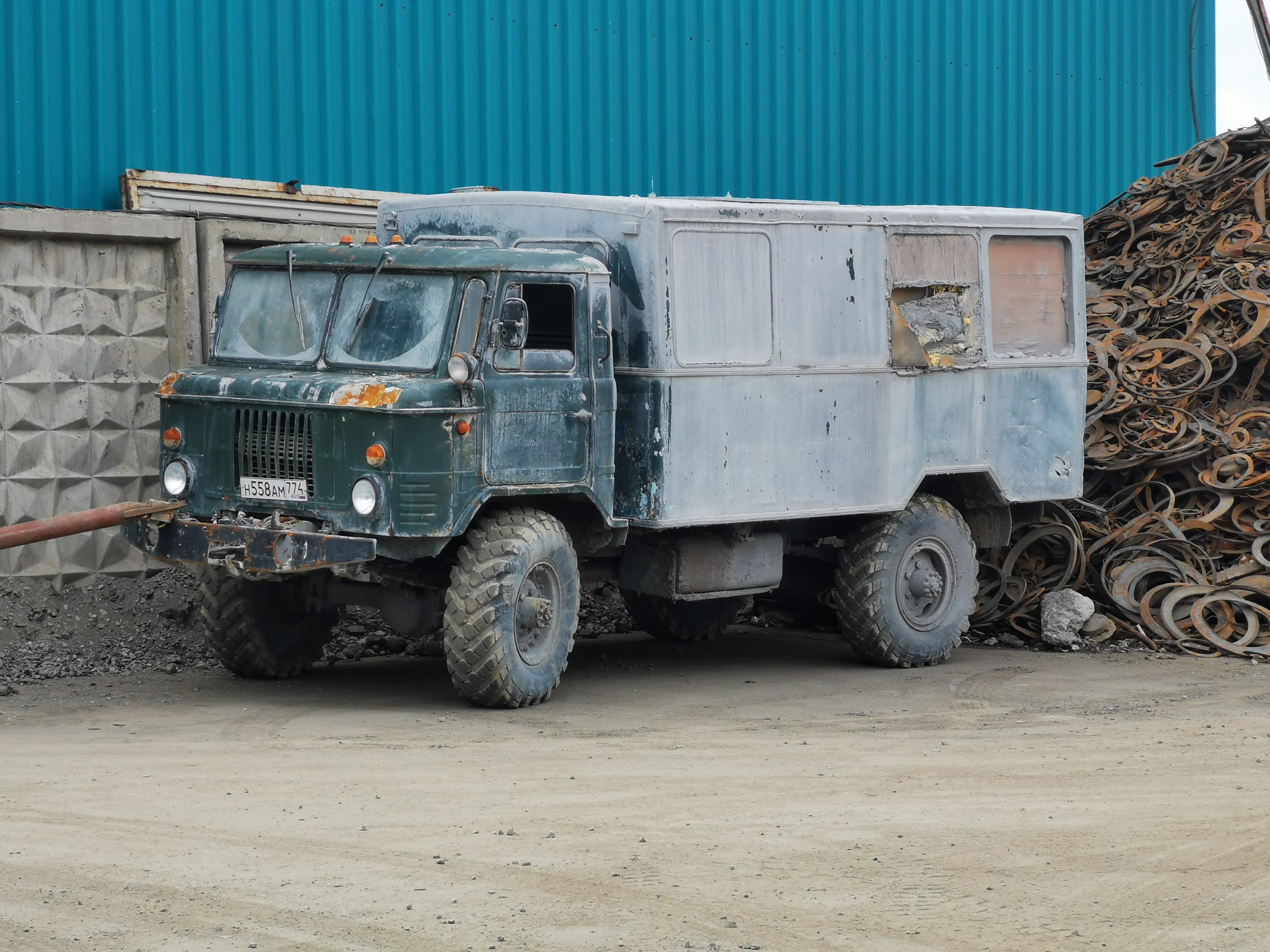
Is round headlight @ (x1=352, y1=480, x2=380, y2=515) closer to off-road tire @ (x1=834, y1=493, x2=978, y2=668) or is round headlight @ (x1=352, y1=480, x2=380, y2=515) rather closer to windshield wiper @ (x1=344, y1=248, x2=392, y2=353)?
windshield wiper @ (x1=344, y1=248, x2=392, y2=353)

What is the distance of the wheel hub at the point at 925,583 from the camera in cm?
1201

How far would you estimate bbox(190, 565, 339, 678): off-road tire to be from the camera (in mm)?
10461

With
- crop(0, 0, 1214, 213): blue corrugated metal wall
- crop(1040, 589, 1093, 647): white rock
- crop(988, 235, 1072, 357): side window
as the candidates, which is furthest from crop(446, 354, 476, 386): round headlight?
crop(1040, 589, 1093, 647): white rock

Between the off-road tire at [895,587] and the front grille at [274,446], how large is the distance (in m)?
3.96

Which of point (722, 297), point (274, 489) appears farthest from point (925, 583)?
point (274, 489)

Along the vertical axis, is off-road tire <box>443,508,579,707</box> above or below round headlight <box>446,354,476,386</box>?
below

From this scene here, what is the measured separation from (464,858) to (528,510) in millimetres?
3525

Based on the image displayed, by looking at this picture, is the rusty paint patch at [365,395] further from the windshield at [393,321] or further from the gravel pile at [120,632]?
the gravel pile at [120,632]

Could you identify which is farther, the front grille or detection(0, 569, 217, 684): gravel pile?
detection(0, 569, 217, 684): gravel pile

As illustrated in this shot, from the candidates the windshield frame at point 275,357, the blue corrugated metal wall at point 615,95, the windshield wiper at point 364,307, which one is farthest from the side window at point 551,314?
the blue corrugated metal wall at point 615,95

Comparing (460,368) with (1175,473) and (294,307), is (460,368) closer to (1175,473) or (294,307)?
(294,307)

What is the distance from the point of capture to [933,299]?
1197 cm

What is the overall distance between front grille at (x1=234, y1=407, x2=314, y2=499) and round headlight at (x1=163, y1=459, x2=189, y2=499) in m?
0.32

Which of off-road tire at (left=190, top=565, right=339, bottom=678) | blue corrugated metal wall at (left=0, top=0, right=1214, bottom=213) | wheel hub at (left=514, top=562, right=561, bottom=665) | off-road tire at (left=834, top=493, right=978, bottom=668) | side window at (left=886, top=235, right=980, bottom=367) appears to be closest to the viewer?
wheel hub at (left=514, top=562, right=561, bottom=665)
